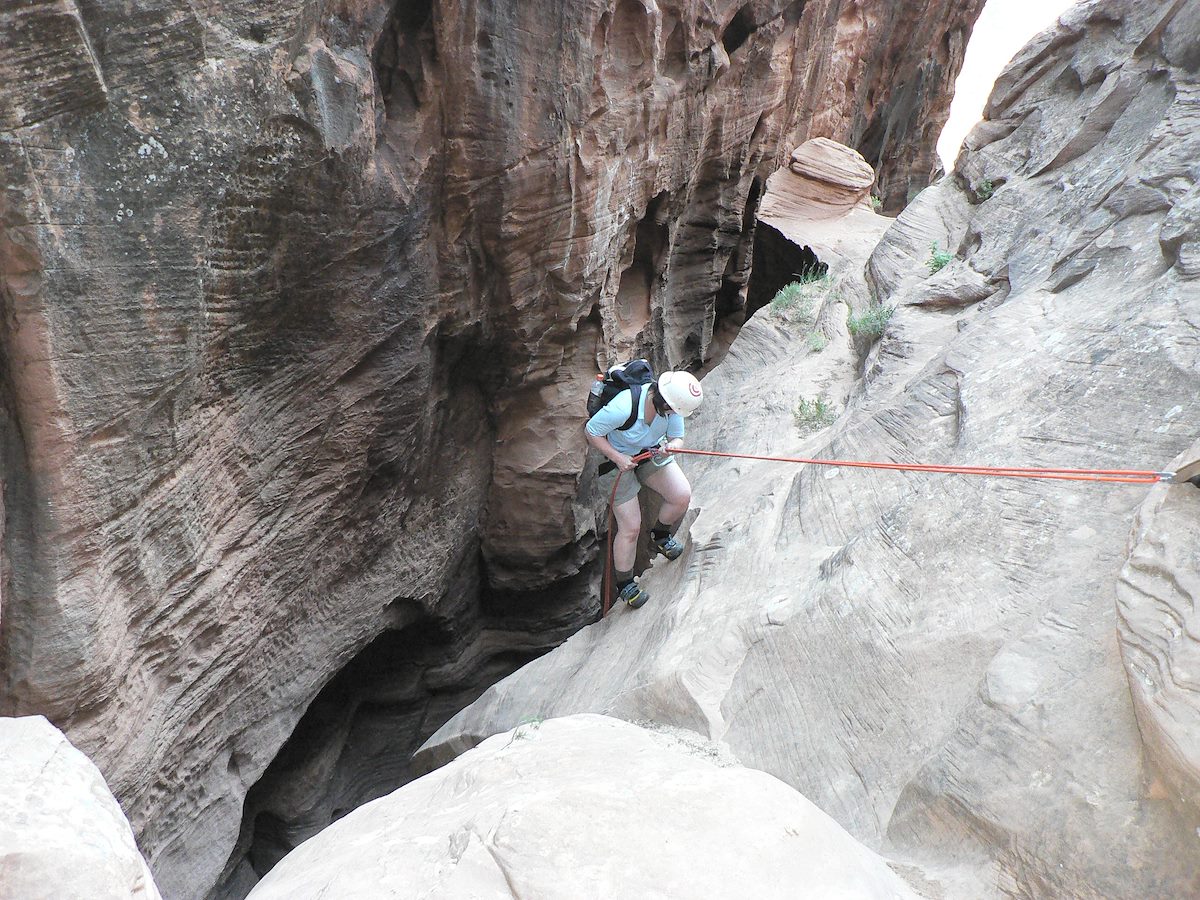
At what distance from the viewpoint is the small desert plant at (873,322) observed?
7.34 metres

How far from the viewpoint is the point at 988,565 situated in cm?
404

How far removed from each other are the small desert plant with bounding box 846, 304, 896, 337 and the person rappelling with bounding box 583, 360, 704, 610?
242 cm

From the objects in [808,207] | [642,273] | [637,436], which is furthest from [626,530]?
[808,207]

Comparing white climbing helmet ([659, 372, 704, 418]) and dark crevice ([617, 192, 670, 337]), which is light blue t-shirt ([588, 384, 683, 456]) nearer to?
white climbing helmet ([659, 372, 704, 418])

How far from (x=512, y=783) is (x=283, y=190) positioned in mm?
3563

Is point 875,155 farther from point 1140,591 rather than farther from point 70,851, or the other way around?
point 70,851

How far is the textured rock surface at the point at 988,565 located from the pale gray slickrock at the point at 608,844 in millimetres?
651

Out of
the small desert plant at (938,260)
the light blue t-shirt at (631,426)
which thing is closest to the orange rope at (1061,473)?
the light blue t-shirt at (631,426)

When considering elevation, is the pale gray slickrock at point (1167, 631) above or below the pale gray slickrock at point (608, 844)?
above

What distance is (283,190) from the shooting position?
4.81 meters

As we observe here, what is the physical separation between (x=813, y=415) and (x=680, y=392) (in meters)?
2.24

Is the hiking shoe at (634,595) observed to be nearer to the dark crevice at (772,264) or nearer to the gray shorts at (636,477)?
the gray shorts at (636,477)

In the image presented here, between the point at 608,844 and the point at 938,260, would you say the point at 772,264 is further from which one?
the point at 608,844

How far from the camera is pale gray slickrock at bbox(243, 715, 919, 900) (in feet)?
8.11
